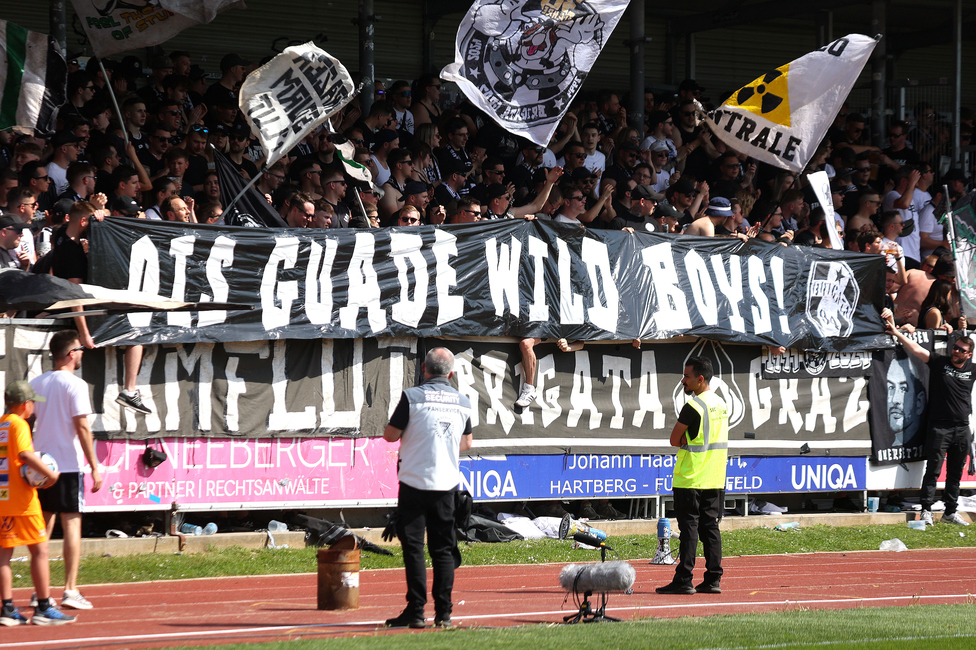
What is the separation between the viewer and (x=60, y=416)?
8664 mm

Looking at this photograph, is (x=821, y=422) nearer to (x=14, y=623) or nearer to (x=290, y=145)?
(x=290, y=145)

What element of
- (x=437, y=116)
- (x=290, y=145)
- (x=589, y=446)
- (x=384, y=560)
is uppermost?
(x=437, y=116)

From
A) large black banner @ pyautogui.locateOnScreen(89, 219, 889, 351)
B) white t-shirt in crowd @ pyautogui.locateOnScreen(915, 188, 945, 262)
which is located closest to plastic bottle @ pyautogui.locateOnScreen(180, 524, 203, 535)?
→ large black banner @ pyautogui.locateOnScreen(89, 219, 889, 351)

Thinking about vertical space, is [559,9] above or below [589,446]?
above

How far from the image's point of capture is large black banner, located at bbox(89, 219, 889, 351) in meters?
11.1

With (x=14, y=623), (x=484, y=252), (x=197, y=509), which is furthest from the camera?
(x=484, y=252)

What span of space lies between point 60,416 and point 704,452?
500cm

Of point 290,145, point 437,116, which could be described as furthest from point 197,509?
point 437,116

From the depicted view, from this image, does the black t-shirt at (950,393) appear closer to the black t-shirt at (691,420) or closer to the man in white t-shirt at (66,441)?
the black t-shirt at (691,420)

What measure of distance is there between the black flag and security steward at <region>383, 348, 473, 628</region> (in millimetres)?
4626

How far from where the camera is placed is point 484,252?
1255cm

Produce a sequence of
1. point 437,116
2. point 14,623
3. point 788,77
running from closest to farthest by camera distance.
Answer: point 14,623 → point 788,77 → point 437,116

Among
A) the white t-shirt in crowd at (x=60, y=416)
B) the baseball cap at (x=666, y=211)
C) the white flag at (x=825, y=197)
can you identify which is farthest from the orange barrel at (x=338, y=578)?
the white flag at (x=825, y=197)

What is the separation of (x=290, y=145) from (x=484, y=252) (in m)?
2.29
